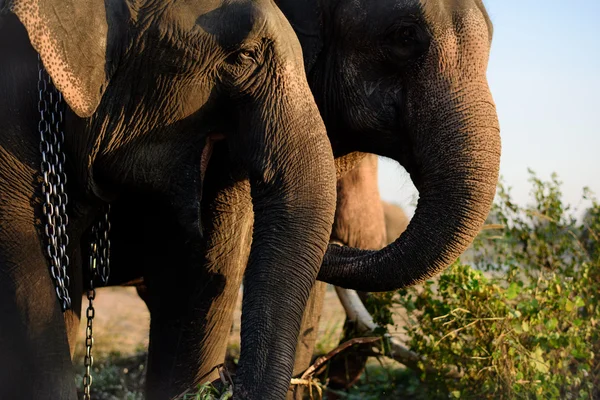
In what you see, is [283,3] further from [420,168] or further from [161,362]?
[161,362]

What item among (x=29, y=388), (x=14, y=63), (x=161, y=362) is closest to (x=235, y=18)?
(x=14, y=63)

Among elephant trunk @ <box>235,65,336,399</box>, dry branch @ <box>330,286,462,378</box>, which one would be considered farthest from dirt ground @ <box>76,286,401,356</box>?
elephant trunk @ <box>235,65,336,399</box>

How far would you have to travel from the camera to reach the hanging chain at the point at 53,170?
141 inches

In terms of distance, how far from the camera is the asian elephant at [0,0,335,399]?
11.3ft

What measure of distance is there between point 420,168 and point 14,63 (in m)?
1.43

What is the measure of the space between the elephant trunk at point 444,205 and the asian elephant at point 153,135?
23.5 inches

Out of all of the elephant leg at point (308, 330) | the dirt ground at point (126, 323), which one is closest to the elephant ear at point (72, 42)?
the elephant leg at point (308, 330)

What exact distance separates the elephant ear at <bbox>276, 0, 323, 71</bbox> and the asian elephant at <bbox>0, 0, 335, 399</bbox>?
2.29ft

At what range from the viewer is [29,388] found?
11.6 ft

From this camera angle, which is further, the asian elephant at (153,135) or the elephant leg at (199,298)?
the elephant leg at (199,298)

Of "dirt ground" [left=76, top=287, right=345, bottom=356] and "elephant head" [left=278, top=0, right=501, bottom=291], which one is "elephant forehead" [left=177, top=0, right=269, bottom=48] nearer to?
"elephant head" [left=278, top=0, right=501, bottom=291]

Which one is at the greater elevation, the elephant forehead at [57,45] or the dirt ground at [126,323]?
the elephant forehead at [57,45]

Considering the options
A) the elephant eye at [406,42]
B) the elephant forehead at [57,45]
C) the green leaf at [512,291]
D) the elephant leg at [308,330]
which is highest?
the elephant eye at [406,42]

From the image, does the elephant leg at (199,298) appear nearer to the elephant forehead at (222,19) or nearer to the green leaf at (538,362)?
the elephant forehead at (222,19)
